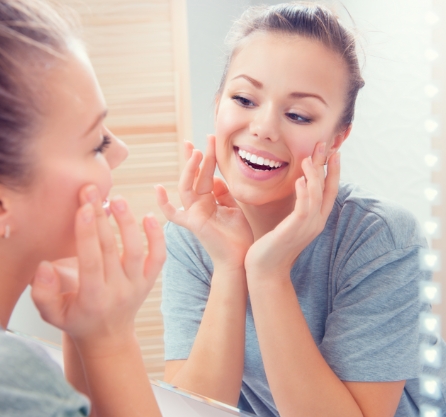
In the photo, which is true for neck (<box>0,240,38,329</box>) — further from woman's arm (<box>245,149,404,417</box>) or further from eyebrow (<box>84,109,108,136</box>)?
woman's arm (<box>245,149,404,417</box>)

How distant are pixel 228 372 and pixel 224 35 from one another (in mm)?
365

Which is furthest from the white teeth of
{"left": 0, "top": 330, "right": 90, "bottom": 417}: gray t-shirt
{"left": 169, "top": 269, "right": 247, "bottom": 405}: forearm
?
{"left": 0, "top": 330, "right": 90, "bottom": 417}: gray t-shirt

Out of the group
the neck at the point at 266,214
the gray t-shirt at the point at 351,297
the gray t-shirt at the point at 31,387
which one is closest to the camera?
the gray t-shirt at the point at 31,387

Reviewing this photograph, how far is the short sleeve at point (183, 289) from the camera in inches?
23.4

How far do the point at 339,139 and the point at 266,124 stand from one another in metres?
0.08

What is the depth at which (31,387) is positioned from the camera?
12.3 inches

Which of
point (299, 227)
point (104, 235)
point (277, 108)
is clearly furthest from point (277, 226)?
point (104, 235)

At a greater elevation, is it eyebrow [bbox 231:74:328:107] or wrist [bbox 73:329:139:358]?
eyebrow [bbox 231:74:328:107]

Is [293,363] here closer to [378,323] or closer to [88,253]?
[378,323]

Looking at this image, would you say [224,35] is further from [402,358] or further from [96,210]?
[402,358]

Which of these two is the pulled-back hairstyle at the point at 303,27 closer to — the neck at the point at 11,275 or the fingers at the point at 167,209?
the fingers at the point at 167,209

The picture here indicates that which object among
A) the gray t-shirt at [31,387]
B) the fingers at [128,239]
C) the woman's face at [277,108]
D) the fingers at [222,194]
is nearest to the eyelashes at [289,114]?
the woman's face at [277,108]

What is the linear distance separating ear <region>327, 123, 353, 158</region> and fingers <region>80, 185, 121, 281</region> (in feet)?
0.83

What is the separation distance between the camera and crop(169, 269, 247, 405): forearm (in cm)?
56
